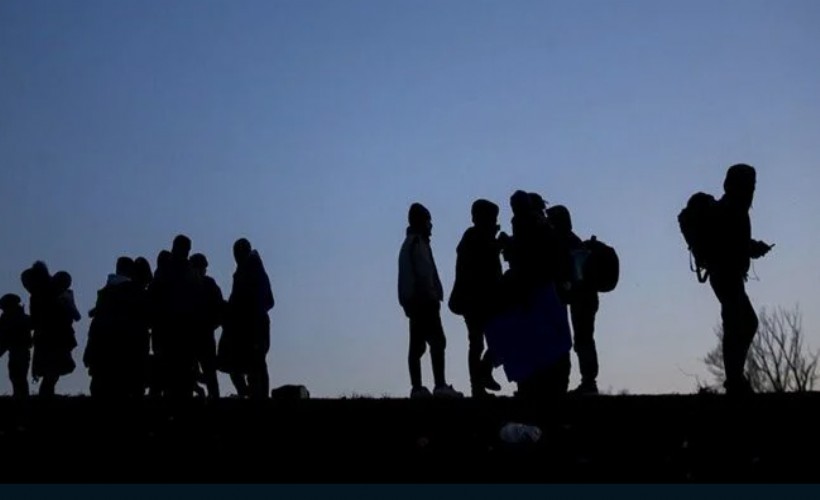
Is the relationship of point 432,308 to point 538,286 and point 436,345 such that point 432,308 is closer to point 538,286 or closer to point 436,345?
point 436,345

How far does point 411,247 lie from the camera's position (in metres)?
13.7

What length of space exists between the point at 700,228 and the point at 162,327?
581cm

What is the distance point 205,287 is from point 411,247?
2.37m

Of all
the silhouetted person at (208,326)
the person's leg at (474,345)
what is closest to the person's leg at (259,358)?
the silhouetted person at (208,326)

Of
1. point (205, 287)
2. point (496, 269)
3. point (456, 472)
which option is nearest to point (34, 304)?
point (205, 287)

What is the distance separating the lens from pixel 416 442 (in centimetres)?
920

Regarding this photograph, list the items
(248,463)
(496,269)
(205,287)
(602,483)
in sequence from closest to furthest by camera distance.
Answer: (602,483) → (248,463) → (496,269) → (205,287)

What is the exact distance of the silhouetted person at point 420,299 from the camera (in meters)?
13.6

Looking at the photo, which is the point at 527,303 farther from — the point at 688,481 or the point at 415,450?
the point at 688,481

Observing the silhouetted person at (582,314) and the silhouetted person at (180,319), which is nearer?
the silhouetted person at (582,314)

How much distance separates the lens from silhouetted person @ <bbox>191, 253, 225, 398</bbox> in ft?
46.3

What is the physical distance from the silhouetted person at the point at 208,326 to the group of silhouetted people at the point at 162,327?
0.01 m

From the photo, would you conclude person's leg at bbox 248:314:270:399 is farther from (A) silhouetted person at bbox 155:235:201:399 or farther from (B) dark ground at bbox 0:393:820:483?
(B) dark ground at bbox 0:393:820:483

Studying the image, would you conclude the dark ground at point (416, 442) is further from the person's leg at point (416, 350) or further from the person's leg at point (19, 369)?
the person's leg at point (19, 369)
